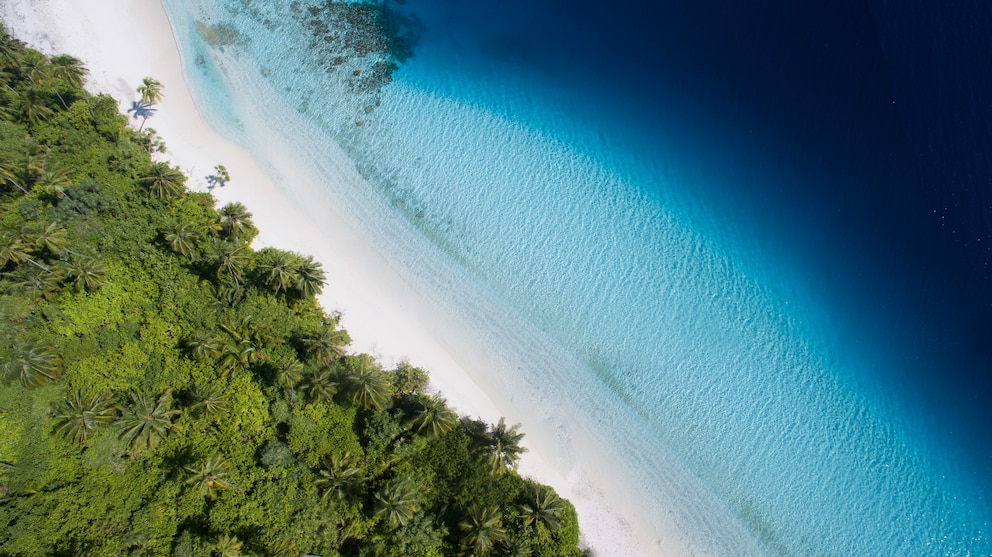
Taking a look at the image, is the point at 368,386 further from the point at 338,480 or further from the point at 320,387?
the point at 338,480

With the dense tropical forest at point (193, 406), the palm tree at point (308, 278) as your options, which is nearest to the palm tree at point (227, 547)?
the dense tropical forest at point (193, 406)

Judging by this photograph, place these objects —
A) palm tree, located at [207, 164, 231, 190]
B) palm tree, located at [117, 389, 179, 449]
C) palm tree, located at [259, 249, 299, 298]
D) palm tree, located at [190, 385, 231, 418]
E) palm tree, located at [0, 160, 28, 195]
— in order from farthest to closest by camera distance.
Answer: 1. palm tree, located at [207, 164, 231, 190]
2. palm tree, located at [0, 160, 28, 195]
3. palm tree, located at [259, 249, 299, 298]
4. palm tree, located at [190, 385, 231, 418]
5. palm tree, located at [117, 389, 179, 449]

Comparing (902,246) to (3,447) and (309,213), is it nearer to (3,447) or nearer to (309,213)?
(309,213)

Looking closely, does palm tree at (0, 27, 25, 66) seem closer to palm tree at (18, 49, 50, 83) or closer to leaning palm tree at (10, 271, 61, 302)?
palm tree at (18, 49, 50, 83)

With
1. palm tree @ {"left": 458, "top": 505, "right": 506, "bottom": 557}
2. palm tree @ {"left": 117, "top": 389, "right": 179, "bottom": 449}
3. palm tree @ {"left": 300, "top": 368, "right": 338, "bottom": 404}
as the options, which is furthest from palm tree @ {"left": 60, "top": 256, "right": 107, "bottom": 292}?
palm tree @ {"left": 458, "top": 505, "right": 506, "bottom": 557}

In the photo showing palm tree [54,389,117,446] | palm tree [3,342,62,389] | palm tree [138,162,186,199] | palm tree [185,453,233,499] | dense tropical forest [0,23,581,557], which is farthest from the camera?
palm tree [138,162,186,199]
